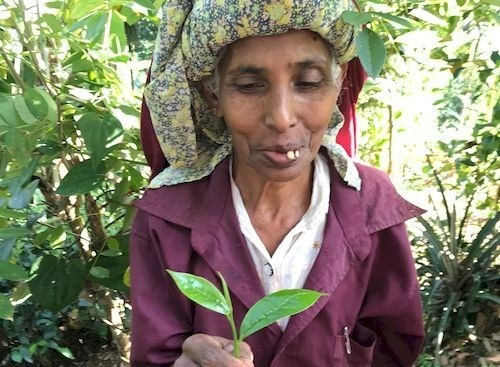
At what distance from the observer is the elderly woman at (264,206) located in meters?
0.98

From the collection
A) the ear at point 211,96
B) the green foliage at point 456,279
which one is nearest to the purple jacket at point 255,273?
the ear at point 211,96

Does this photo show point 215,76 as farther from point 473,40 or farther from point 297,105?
point 473,40

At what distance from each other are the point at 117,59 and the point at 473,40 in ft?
3.88

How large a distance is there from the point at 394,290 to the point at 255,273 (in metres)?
0.26

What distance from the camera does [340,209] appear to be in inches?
45.3

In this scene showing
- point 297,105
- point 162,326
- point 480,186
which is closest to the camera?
point 297,105

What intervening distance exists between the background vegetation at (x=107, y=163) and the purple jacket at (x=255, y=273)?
0.81ft

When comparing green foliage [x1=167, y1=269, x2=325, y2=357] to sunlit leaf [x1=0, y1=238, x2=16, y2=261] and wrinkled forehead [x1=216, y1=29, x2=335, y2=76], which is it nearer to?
wrinkled forehead [x1=216, y1=29, x2=335, y2=76]

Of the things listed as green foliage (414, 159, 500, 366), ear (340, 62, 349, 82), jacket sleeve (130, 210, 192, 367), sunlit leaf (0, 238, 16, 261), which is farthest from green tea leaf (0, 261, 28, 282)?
green foliage (414, 159, 500, 366)

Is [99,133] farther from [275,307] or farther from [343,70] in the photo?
[275,307]

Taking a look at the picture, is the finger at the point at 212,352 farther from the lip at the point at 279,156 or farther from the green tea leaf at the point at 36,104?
the green tea leaf at the point at 36,104

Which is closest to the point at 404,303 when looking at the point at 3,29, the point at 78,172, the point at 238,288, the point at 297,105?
the point at 238,288

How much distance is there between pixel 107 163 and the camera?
55.5 inches

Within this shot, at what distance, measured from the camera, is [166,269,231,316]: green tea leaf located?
73cm
